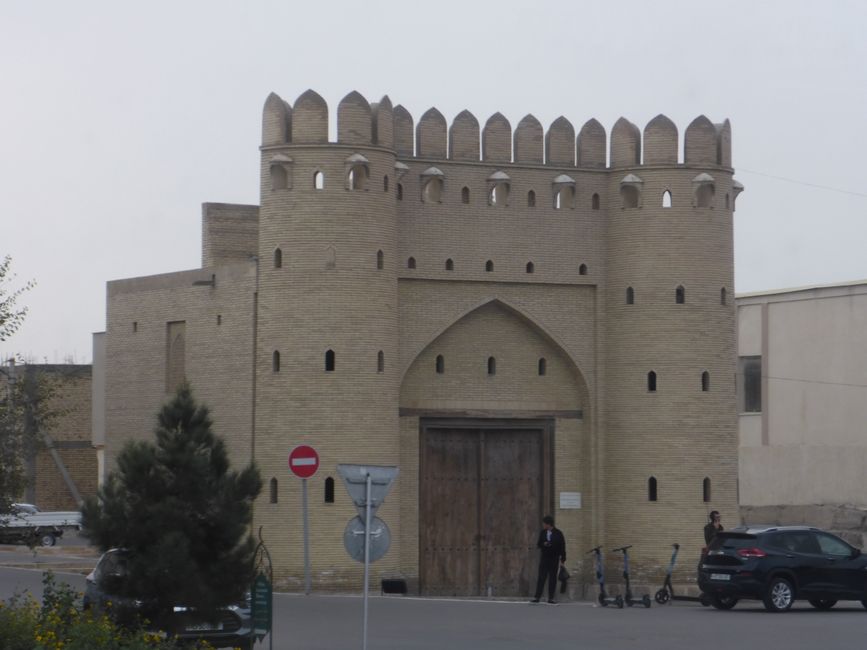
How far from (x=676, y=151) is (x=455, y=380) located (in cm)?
630

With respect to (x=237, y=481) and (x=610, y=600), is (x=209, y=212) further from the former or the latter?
(x=237, y=481)

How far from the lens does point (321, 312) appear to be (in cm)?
3083

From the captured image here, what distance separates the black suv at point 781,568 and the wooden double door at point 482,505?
683cm

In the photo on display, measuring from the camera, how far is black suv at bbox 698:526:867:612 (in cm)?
2600

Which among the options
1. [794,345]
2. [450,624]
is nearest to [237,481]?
[450,624]

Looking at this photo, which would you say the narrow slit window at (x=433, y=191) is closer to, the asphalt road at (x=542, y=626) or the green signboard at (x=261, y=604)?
the asphalt road at (x=542, y=626)

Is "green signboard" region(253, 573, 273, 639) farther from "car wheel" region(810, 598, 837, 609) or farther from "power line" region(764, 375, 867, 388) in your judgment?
"power line" region(764, 375, 867, 388)

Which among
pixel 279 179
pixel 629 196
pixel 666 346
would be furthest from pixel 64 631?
pixel 629 196

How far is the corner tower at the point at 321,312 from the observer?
30.7m

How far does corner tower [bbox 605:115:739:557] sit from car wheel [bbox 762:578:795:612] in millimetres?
6618

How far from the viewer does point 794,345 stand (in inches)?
2056

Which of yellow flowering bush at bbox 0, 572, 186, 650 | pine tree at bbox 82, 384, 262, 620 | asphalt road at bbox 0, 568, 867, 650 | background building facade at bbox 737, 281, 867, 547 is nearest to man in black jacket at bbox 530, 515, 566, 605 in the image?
asphalt road at bbox 0, 568, 867, 650

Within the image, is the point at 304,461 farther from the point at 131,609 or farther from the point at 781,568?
the point at 131,609

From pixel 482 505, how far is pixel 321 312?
5.28 m
